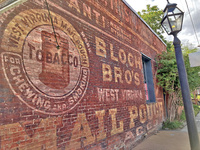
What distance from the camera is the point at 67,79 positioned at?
3291mm

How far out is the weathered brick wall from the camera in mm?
2381

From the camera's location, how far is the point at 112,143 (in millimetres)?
4336

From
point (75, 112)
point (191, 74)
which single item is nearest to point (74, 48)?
point (75, 112)

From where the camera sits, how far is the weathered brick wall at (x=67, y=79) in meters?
2.38

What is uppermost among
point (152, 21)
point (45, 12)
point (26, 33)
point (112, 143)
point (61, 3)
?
point (152, 21)

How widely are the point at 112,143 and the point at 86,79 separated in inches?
79.7

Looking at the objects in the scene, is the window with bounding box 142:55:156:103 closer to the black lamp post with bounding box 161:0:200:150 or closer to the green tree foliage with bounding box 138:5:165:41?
the black lamp post with bounding box 161:0:200:150

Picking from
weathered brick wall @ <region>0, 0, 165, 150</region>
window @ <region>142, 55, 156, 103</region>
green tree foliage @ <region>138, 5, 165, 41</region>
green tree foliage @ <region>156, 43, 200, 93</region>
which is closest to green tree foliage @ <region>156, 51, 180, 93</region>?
green tree foliage @ <region>156, 43, 200, 93</region>

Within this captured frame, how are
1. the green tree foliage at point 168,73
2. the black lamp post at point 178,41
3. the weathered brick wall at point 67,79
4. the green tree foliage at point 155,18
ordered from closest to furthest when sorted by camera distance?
the weathered brick wall at point 67,79 → the black lamp post at point 178,41 → the green tree foliage at point 168,73 → the green tree foliage at point 155,18

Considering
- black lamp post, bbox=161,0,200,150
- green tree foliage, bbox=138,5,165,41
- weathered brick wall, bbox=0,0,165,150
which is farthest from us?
green tree foliage, bbox=138,5,165,41

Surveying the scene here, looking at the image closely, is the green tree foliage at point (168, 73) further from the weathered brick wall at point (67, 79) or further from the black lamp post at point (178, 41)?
the black lamp post at point (178, 41)

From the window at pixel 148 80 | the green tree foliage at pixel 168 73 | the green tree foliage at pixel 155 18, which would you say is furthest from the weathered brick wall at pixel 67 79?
the green tree foliage at pixel 155 18

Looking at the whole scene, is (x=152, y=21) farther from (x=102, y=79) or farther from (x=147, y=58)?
(x=102, y=79)

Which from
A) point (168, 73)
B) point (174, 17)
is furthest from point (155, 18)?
point (174, 17)
